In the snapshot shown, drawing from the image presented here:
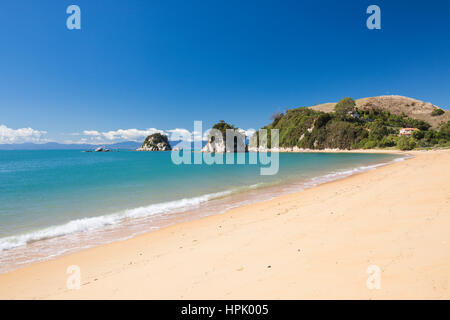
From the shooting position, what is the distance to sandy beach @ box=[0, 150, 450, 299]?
298cm

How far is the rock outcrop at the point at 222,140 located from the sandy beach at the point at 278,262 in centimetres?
10510

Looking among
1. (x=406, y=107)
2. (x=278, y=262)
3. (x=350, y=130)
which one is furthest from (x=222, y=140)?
(x=406, y=107)

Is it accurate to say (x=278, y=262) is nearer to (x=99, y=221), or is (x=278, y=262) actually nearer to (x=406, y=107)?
(x=99, y=221)

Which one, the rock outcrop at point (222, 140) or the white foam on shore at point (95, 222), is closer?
the white foam on shore at point (95, 222)

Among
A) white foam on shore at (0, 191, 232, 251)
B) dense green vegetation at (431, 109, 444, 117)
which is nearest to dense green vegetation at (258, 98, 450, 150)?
dense green vegetation at (431, 109, 444, 117)

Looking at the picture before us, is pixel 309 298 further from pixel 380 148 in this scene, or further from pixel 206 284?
pixel 380 148

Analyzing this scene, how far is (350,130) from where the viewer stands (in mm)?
110938

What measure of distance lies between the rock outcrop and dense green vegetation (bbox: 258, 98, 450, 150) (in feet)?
133

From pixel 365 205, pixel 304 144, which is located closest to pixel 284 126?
pixel 304 144

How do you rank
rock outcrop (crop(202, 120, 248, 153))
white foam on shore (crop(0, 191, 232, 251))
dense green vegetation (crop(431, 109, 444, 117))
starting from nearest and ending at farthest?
white foam on shore (crop(0, 191, 232, 251)) → rock outcrop (crop(202, 120, 248, 153)) → dense green vegetation (crop(431, 109, 444, 117))

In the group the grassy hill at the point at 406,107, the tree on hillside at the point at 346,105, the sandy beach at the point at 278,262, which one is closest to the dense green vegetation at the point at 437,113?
the grassy hill at the point at 406,107

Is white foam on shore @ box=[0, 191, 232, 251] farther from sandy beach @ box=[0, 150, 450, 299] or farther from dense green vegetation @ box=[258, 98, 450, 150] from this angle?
dense green vegetation @ box=[258, 98, 450, 150]

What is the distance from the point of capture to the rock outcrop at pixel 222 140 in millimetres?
111750

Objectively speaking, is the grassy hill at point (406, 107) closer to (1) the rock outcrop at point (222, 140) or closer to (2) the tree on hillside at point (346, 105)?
(2) the tree on hillside at point (346, 105)
